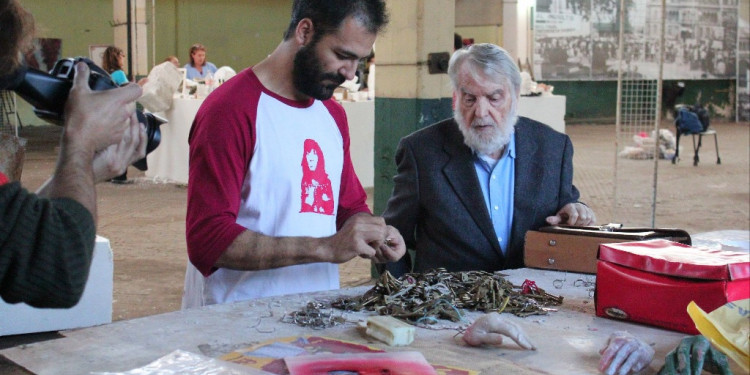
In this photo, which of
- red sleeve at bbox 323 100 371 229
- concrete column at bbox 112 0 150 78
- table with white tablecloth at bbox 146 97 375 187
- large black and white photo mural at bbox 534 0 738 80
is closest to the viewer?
red sleeve at bbox 323 100 371 229

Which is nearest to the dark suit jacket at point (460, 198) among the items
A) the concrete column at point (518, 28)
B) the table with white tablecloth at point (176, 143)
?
the table with white tablecloth at point (176, 143)

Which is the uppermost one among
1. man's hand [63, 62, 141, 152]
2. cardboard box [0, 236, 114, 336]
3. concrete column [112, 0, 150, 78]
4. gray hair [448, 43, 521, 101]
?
concrete column [112, 0, 150, 78]

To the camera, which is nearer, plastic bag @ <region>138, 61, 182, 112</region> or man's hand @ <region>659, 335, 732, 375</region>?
man's hand @ <region>659, 335, 732, 375</region>

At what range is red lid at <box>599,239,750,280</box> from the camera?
7.63ft

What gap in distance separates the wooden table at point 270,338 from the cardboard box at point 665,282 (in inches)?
1.7

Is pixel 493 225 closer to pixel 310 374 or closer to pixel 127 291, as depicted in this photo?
pixel 310 374

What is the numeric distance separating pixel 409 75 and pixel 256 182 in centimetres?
395

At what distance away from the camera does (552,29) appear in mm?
20766

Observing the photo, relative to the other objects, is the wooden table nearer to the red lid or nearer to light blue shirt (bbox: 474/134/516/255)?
the red lid

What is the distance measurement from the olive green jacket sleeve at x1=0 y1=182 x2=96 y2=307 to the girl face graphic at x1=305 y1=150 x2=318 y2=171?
124 centimetres

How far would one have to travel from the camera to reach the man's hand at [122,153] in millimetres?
1836

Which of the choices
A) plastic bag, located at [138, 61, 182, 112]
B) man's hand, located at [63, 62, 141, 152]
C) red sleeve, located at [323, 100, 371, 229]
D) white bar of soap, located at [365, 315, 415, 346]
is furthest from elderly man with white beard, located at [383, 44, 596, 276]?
plastic bag, located at [138, 61, 182, 112]

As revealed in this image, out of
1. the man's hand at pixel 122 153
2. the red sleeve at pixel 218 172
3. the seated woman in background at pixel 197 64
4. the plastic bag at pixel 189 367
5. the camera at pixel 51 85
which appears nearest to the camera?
the camera at pixel 51 85

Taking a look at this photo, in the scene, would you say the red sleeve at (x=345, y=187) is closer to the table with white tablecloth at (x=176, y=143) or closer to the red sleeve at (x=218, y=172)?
the red sleeve at (x=218, y=172)
